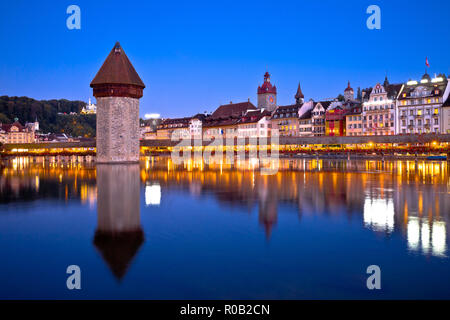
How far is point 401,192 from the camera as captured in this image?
15.4 metres

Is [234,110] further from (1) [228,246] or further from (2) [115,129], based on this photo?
(1) [228,246]

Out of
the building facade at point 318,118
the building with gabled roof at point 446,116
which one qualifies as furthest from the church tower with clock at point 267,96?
the building with gabled roof at point 446,116

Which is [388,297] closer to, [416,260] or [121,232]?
[416,260]

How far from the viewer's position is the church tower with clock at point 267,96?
89125 millimetres

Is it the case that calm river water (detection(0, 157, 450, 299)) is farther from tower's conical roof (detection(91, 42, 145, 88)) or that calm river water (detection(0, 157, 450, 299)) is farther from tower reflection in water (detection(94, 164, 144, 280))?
tower's conical roof (detection(91, 42, 145, 88))

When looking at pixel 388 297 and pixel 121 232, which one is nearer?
pixel 388 297

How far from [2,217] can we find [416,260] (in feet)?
34.3

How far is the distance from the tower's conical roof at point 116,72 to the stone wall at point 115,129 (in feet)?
5.79

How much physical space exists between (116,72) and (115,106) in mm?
3416

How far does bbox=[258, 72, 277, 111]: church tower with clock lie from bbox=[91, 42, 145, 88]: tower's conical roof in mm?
51707

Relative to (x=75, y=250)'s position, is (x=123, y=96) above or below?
above

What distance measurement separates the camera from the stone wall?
Answer: 132 feet

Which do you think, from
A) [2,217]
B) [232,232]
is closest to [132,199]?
[2,217]

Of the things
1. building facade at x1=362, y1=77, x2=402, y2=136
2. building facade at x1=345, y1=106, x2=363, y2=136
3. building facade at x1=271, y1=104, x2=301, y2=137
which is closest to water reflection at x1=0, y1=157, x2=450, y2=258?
building facade at x1=362, y1=77, x2=402, y2=136
